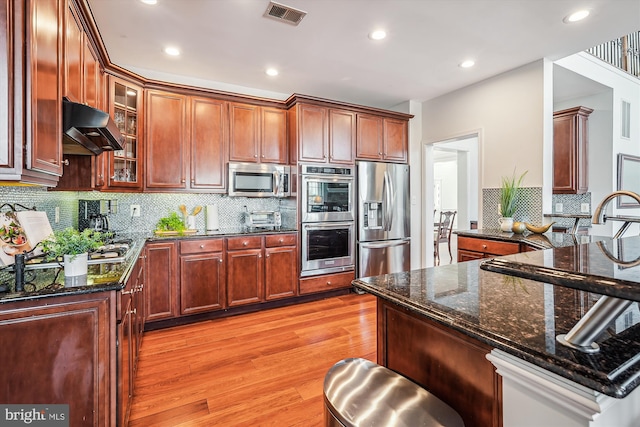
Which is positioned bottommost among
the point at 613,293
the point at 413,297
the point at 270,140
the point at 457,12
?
the point at 413,297

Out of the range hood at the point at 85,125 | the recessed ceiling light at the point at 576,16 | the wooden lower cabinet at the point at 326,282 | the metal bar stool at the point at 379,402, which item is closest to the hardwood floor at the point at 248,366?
the wooden lower cabinet at the point at 326,282

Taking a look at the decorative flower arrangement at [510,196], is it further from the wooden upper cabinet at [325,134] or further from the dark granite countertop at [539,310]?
the dark granite countertop at [539,310]

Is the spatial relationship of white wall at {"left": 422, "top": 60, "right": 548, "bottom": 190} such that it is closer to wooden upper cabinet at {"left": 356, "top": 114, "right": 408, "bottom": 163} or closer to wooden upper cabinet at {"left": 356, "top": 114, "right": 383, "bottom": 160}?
wooden upper cabinet at {"left": 356, "top": 114, "right": 408, "bottom": 163}

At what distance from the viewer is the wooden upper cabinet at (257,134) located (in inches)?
149

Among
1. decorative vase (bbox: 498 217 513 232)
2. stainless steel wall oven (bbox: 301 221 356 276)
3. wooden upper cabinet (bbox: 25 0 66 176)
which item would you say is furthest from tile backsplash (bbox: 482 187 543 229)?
wooden upper cabinet (bbox: 25 0 66 176)

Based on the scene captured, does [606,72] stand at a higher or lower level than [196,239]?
higher

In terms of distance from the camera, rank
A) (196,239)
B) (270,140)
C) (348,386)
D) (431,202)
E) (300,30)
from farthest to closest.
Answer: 1. (431,202)
2. (270,140)
3. (196,239)
4. (300,30)
5. (348,386)

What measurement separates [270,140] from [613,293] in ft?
12.4

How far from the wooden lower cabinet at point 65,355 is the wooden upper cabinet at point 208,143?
2.34m

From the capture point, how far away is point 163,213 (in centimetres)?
369

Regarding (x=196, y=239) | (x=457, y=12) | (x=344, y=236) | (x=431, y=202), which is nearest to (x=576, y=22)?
(x=457, y=12)

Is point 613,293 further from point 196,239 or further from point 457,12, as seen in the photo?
point 196,239

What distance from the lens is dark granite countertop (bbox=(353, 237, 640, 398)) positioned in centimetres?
61

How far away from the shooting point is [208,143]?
364 centimetres
